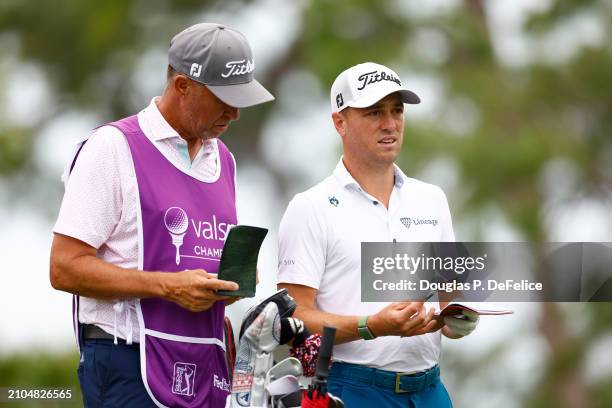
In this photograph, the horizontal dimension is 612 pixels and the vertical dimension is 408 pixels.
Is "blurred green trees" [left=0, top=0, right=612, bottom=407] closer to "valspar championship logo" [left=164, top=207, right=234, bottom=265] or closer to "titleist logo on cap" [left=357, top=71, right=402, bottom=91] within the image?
"titleist logo on cap" [left=357, top=71, right=402, bottom=91]

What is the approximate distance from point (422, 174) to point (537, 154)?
3.36 feet

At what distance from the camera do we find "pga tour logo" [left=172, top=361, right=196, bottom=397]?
14.8ft

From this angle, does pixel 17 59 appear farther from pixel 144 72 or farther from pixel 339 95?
pixel 339 95

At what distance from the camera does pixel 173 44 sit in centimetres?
476

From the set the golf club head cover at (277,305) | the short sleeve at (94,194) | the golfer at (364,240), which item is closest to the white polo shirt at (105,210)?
the short sleeve at (94,194)

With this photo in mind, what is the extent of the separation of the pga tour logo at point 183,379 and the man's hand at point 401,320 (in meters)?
0.66

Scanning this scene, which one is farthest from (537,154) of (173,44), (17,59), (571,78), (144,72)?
(173,44)

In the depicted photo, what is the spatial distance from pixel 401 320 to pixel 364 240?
469 millimetres

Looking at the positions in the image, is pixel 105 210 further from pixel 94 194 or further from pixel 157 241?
pixel 157 241

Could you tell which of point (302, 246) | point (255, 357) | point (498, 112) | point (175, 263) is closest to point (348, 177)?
point (302, 246)

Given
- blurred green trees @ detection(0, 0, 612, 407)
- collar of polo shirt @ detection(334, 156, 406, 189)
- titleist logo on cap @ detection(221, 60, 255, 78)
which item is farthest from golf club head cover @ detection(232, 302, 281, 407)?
blurred green trees @ detection(0, 0, 612, 407)

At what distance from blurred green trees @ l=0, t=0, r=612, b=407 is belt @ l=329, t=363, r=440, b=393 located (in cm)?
561

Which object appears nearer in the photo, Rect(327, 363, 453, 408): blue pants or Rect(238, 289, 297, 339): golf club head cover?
Rect(238, 289, 297, 339): golf club head cover

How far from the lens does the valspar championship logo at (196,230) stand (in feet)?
14.9
